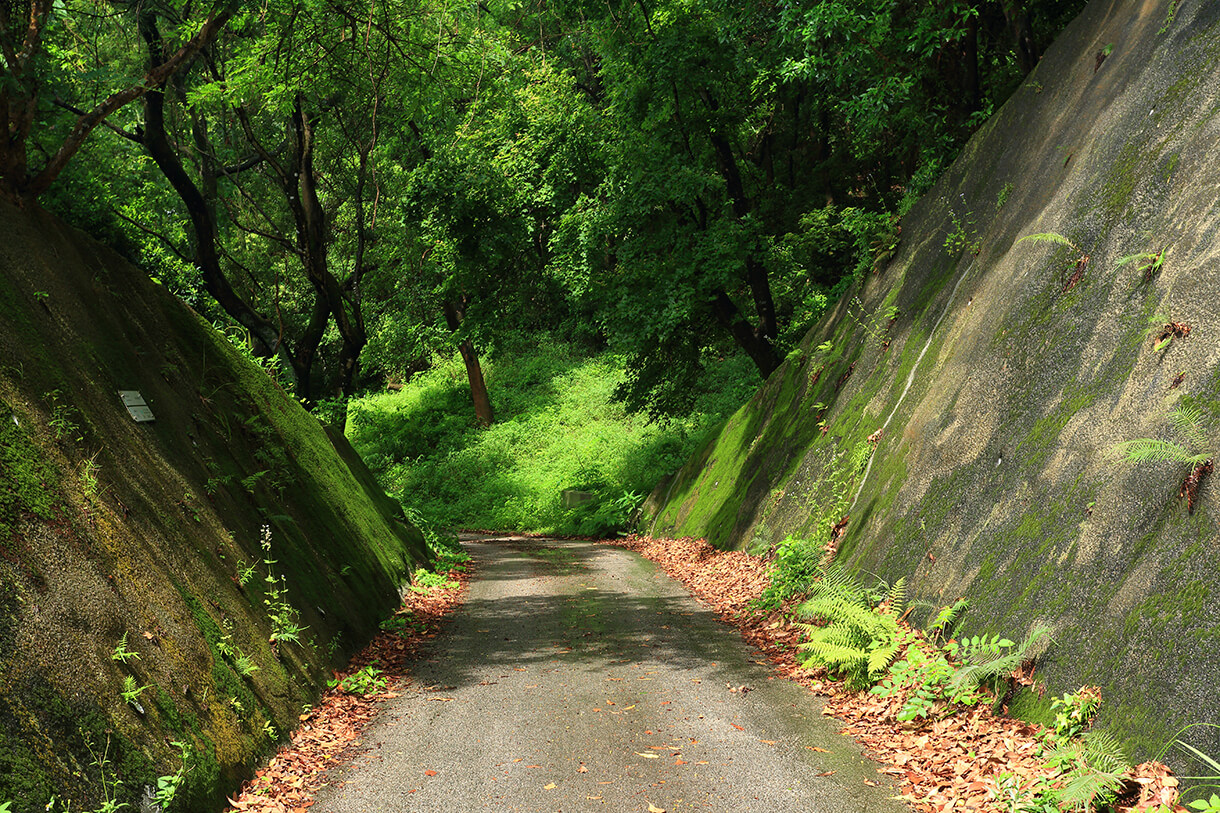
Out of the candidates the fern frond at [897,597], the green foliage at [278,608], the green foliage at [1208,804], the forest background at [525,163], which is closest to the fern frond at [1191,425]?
the green foliage at [1208,804]

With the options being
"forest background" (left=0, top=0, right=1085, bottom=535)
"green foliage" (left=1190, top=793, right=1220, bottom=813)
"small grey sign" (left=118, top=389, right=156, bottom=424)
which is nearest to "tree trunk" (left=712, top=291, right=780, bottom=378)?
"forest background" (left=0, top=0, right=1085, bottom=535)

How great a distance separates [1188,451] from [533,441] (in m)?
28.7

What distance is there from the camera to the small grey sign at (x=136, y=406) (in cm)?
695

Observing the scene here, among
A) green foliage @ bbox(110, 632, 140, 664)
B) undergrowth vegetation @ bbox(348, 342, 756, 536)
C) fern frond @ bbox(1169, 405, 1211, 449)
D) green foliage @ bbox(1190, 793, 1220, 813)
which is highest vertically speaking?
fern frond @ bbox(1169, 405, 1211, 449)

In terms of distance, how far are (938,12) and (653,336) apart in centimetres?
910

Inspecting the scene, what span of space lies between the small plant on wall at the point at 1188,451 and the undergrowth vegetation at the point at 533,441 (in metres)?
18.4

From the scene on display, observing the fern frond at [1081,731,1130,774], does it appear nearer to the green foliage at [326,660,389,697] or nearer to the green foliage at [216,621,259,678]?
the green foliage at [216,621,259,678]

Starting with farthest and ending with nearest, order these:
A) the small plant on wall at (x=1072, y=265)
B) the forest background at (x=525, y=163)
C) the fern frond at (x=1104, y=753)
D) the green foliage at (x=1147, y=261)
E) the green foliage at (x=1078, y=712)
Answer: the forest background at (x=525, y=163)
the small plant on wall at (x=1072, y=265)
the green foliage at (x=1147, y=261)
the green foliage at (x=1078, y=712)
the fern frond at (x=1104, y=753)

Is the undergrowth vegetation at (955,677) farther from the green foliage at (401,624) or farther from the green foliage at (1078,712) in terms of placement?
the green foliage at (401,624)

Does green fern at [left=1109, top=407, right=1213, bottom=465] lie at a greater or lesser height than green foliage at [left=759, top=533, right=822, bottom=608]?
greater

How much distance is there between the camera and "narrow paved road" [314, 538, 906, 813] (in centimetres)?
513

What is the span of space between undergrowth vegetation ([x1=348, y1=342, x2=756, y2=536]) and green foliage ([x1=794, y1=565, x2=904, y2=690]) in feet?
50.0

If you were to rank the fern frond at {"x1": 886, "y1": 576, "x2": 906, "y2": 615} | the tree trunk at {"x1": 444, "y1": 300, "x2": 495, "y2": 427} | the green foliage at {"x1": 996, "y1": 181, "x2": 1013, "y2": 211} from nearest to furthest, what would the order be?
the fern frond at {"x1": 886, "y1": 576, "x2": 906, "y2": 615} → the green foliage at {"x1": 996, "y1": 181, "x2": 1013, "y2": 211} → the tree trunk at {"x1": 444, "y1": 300, "x2": 495, "y2": 427}

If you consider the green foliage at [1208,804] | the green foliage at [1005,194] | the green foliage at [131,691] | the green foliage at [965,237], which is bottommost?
the green foliage at [1208,804]
